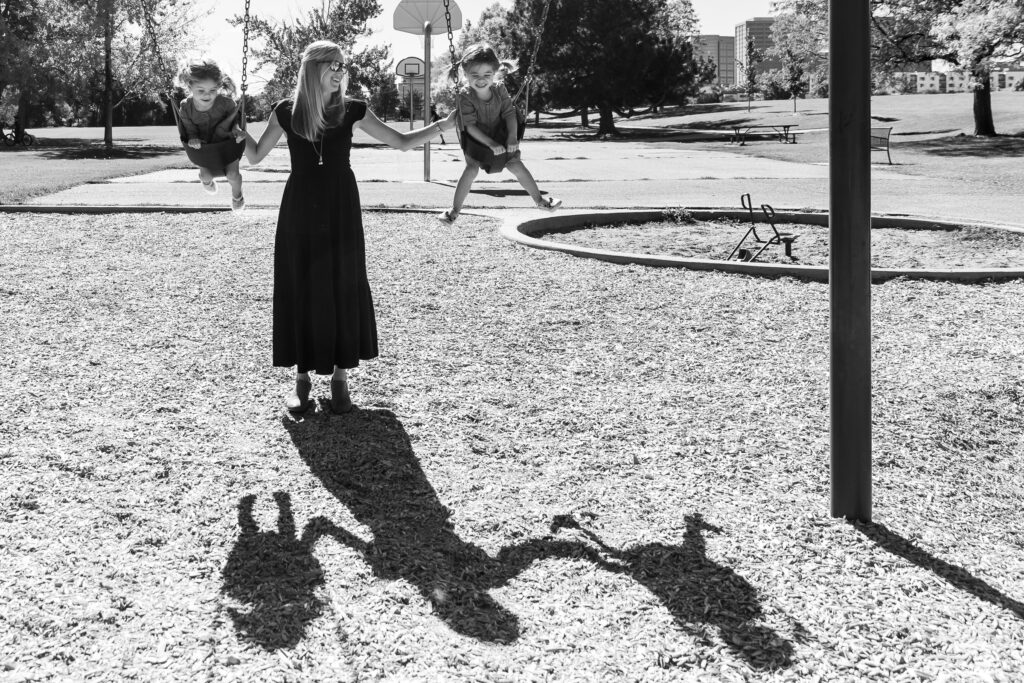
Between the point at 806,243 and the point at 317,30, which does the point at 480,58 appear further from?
the point at 806,243

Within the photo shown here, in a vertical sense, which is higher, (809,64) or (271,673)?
(809,64)

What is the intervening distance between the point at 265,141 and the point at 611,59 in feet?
149

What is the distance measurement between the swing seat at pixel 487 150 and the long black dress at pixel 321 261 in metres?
0.51

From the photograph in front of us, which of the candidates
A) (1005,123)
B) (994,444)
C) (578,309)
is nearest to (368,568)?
(994,444)

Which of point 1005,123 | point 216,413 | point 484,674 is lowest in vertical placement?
point 484,674

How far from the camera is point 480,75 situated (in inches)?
197

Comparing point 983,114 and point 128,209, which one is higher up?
point 983,114

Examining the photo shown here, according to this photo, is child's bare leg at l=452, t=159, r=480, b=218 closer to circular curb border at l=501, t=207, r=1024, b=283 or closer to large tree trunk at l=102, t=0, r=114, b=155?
circular curb border at l=501, t=207, r=1024, b=283

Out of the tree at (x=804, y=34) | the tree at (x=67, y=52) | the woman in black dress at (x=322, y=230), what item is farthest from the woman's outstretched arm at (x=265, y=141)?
the tree at (x=804, y=34)

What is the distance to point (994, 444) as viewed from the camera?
523 cm

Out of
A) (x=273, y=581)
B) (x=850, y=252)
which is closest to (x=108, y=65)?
(x=273, y=581)

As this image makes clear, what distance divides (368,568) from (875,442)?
262cm

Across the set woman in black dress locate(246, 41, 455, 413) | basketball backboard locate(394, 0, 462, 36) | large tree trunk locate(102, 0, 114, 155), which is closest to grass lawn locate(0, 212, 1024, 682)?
woman in black dress locate(246, 41, 455, 413)

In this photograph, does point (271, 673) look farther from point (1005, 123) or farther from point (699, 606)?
point (1005, 123)
